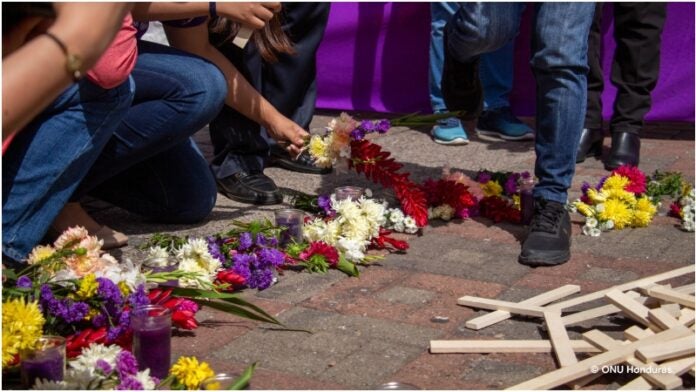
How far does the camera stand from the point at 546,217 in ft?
12.7

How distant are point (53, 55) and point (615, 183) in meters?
A: 3.24

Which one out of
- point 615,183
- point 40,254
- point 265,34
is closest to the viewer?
point 40,254

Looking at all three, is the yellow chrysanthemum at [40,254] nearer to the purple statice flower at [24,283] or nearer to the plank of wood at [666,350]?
the purple statice flower at [24,283]

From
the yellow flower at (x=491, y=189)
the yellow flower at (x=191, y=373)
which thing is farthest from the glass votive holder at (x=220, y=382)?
the yellow flower at (x=491, y=189)

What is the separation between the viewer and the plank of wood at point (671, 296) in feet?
9.80

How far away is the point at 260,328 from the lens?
119 inches

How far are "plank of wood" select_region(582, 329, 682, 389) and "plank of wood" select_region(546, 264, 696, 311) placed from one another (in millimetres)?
315

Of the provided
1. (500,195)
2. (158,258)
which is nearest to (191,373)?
(158,258)

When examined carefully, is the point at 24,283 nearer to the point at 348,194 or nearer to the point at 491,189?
the point at 348,194

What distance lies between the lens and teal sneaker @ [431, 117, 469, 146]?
19.1 feet

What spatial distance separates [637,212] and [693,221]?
0.72ft

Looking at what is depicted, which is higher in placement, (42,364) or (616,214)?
(42,364)

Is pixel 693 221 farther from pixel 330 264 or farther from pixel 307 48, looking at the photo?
pixel 307 48

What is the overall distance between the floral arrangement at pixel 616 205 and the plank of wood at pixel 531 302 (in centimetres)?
83
